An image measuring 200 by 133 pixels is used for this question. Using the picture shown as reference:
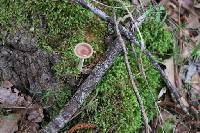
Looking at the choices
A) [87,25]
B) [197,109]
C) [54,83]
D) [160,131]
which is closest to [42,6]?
[87,25]

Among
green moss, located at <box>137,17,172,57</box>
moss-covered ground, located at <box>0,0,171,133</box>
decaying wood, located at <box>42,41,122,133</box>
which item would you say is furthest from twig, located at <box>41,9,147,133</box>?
green moss, located at <box>137,17,172,57</box>

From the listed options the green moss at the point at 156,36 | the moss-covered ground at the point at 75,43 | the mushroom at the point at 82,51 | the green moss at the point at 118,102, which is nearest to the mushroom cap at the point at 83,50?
the mushroom at the point at 82,51

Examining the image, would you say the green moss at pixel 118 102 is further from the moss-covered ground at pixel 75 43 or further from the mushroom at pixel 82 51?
the mushroom at pixel 82 51

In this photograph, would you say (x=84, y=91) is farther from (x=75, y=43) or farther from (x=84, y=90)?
(x=75, y=43)

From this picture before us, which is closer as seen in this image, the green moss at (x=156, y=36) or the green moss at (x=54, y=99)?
the green moss at (x=54, y=99)

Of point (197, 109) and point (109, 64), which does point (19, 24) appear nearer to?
point (109, 64)

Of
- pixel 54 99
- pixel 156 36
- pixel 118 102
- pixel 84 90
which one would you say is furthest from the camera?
pixel 156 36

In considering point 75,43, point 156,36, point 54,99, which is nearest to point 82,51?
point 75,43

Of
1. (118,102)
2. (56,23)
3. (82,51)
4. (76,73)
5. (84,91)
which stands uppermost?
(56,23)
